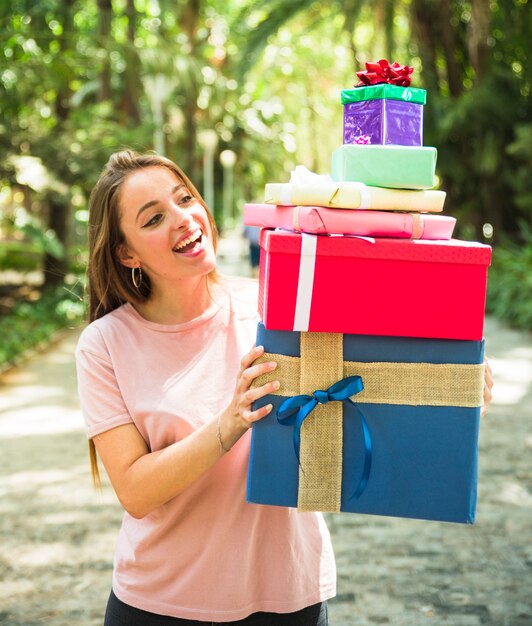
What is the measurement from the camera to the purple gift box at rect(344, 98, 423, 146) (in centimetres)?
167

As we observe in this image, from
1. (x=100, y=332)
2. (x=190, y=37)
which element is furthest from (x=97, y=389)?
(x=190, y=37)

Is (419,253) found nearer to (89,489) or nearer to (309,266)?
(309,266)

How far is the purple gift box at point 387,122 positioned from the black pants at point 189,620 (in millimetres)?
1023

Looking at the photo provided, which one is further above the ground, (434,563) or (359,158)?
(359,158)

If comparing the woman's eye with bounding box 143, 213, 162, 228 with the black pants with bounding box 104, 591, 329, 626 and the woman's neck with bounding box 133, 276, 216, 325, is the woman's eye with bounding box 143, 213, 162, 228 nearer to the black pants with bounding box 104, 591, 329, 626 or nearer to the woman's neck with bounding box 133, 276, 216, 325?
the woman's neck with bounding box 133, 276, 216, 325

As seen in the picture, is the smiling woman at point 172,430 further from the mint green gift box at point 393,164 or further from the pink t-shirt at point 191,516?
the mint green gift box at point 393,164

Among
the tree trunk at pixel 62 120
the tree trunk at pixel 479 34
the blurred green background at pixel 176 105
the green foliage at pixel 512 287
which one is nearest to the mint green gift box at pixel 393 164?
the blurred green background at pixel 176 105

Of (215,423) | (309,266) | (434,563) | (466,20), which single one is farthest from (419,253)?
(466,20)

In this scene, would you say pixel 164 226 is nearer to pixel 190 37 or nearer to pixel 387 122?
pixel 387 122

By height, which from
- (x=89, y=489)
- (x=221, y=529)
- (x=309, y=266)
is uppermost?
(x=309, y=266)

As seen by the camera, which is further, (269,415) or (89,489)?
(89,489)

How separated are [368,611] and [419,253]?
2942 mm

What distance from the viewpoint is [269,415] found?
1627 millimetres

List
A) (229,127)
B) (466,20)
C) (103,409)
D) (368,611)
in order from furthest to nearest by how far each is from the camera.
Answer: (229,127) < (466,20) < (368,611) < (103,409)
